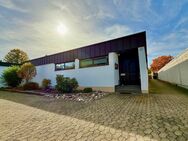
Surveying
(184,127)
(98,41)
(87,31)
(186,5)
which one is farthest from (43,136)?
(186,5)

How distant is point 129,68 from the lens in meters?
9.52

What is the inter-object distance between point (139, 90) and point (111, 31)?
4.83 meters

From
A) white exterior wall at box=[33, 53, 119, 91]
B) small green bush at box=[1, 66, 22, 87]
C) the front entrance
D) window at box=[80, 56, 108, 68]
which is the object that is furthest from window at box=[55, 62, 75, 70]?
small green bush at box=[1, 66, 22, 87]

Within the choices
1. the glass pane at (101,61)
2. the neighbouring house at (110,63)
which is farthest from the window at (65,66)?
the glass pane at (101,61)

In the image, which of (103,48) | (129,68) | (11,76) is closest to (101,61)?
(103,48)

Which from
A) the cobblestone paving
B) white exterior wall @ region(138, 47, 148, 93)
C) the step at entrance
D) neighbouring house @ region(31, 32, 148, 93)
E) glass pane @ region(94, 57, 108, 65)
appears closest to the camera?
the cobblestone paving

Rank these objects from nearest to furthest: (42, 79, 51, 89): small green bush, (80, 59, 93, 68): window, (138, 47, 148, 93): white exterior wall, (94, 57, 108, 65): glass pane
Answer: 1. (138, 47, 148, 93): white exterior wall
2. (94, 57, 108, 65): glass pane
3. (80, 59, 93, 68): window
4. (42, 79, 51, 89): small green bush

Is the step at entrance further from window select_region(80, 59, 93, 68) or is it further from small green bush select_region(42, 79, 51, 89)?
small green bush select_region(42, 79, 51, 89)

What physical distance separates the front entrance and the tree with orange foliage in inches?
1228

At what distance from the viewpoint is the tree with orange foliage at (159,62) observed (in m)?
34.4

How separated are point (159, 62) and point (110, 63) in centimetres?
3422

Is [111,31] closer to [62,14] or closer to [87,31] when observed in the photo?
[87,31]

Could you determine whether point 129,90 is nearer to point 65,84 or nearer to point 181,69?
point 65,84

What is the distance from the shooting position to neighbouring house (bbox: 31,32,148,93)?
7.55 meters
